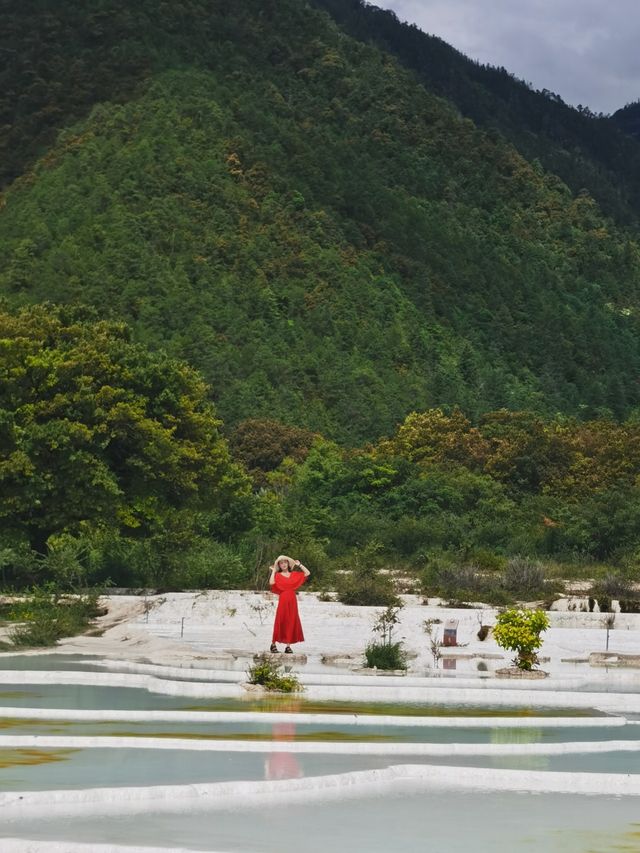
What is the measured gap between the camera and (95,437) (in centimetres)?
3098

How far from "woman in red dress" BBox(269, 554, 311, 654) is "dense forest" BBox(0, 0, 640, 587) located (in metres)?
9.00

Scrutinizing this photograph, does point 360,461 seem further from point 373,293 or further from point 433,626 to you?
point 373,293

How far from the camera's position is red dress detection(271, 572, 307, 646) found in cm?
1961

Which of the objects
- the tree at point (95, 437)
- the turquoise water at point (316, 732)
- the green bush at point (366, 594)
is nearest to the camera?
the turquoise water at point (316, 732)

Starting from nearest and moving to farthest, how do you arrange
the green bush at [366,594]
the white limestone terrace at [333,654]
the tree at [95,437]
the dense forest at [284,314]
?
the white limestone terrace at [333,654] < the green bush at [366,594] < the tree at [95,437] < the dense forest at [284,314]

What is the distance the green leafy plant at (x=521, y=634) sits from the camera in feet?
63.1

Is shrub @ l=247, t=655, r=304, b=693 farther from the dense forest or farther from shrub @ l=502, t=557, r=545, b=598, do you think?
shrub @ l=502, t=557, r=545, b=598

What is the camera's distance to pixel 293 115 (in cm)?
13975

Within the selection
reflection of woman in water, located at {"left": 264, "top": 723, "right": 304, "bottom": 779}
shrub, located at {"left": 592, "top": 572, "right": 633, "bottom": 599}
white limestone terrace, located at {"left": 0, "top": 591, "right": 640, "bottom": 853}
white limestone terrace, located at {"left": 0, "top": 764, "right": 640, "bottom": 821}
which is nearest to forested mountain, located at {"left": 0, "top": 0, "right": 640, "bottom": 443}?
shrub, located at {"left": 592, "top": 572, "right": 633, "bottom": 599}

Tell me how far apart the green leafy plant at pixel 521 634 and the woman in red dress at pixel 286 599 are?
8.86 feet

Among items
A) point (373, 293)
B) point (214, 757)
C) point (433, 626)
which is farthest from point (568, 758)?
point (373, 293)

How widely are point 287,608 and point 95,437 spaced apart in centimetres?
1213

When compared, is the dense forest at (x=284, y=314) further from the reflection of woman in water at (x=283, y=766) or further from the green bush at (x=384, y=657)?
the reflection of woman in water at (x=283, y=766)

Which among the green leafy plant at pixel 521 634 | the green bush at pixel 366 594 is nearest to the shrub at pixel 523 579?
the green bush at pixel 366 594
